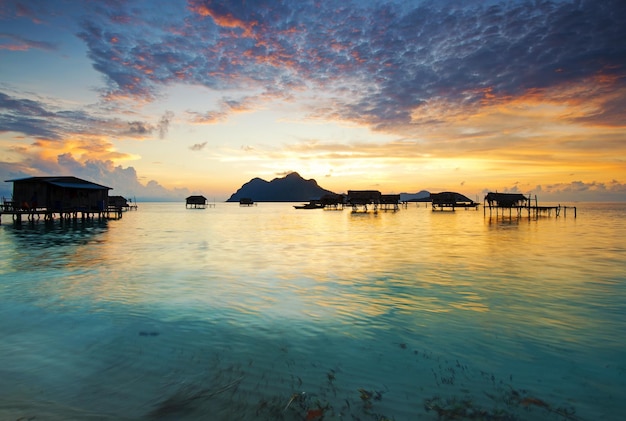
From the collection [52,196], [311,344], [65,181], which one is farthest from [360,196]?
[311,344]

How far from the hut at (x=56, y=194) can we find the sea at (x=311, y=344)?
35576 millimetres

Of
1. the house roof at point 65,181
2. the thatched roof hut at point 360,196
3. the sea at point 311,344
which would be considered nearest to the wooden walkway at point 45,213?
the house roof at point 65,181

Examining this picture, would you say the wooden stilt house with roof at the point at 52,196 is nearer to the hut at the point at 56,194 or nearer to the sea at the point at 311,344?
the hut at the point at 56,194

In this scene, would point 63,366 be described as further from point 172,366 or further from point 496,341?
point 496,341

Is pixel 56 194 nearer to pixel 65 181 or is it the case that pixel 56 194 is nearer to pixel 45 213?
pixel 65 181

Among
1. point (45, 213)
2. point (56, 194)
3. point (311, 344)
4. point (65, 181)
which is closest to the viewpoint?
point (311, 344)

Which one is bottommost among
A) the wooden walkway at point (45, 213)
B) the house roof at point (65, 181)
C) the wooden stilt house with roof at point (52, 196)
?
the wooden walkway at point (45, 213)

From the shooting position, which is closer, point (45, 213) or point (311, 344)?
point (311, 344)

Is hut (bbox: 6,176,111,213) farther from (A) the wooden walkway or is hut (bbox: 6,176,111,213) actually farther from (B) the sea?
(B) the sea

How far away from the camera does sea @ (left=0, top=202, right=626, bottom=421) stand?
232 inches

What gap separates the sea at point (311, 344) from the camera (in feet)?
19.3

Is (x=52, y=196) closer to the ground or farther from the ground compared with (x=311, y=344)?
farther from the ground

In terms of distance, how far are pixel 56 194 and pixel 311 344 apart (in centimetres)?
5462

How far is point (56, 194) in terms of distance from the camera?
1984 inches
